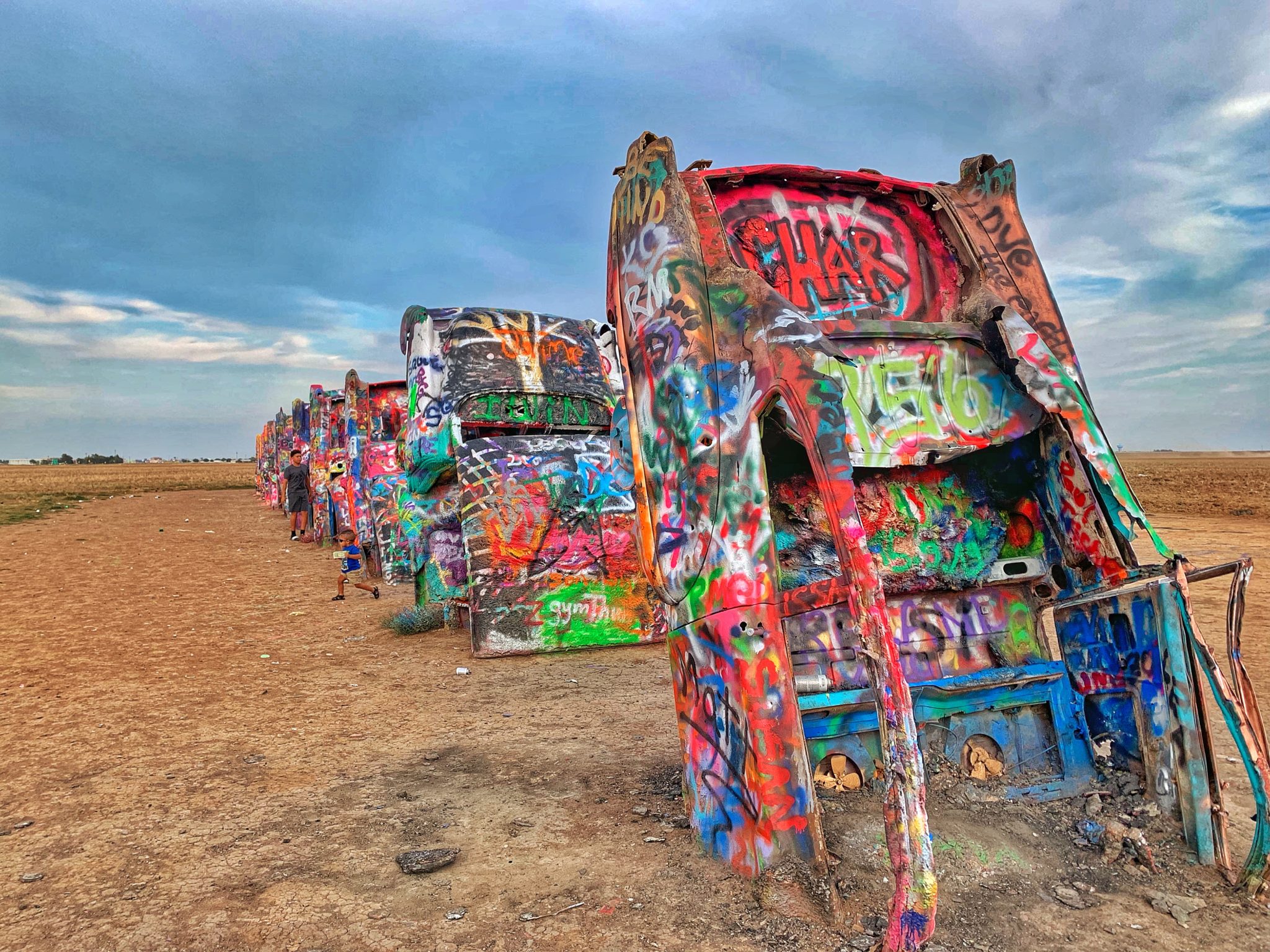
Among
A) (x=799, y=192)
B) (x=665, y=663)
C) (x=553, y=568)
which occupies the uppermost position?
(x=799, y=192)

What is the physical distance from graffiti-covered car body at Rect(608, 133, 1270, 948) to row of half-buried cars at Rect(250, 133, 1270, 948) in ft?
0.04

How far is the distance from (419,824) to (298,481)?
17.6 meters

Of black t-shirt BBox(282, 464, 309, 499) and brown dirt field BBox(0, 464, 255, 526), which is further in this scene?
brown dirt field BBox(0, 464, 255, 526)

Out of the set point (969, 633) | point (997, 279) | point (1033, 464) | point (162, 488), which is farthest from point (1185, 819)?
point (162, 488)

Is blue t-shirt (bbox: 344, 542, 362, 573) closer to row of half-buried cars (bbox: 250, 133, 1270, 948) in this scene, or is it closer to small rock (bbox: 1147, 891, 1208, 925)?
row of half-buried cars (bbox: 250, 133, 1270, 948)

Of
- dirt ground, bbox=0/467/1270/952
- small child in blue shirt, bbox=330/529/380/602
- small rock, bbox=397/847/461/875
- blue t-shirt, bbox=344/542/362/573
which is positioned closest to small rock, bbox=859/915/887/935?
dirt ground, bbox=0/467/1270/952

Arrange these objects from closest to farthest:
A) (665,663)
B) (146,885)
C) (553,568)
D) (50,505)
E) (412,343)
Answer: (146,885) < (665,663) < (553,568) < (412,343) < (50,505)

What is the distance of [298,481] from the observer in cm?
1977

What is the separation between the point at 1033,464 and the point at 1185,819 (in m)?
1.58

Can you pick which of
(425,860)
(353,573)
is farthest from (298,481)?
(425,860)

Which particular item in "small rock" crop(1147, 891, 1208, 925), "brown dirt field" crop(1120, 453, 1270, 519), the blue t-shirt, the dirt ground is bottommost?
the dirt ground

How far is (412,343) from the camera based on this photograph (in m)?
8.82

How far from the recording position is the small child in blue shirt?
10742 mm

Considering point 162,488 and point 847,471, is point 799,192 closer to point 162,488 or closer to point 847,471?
point 847,471
